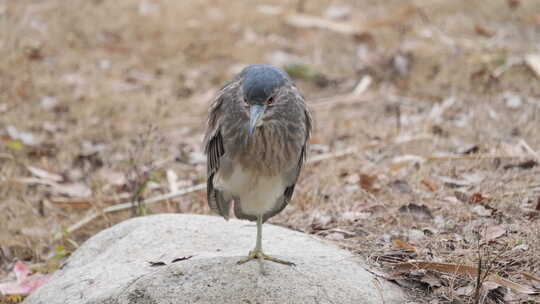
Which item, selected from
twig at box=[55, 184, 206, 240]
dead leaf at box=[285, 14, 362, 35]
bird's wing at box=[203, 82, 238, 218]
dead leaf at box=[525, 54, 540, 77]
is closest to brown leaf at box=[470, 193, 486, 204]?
bird's wing at box=[203, 82, 238, 218]

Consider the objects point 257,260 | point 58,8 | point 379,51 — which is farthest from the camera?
point 58,8

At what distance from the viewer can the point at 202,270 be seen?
11.0 ft

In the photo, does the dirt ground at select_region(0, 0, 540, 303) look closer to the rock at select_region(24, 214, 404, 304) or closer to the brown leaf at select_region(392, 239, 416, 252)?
the brown leaf at select_region(392, 239, 416, 252)

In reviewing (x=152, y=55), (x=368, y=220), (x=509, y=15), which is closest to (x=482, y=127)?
(x=368, y=220)

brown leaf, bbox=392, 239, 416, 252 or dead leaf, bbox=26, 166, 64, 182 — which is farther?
dead leaf, bbox=26, 166, 64, 182

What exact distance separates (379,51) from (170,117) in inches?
106

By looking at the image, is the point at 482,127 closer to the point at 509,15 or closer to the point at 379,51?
the point at 379,51

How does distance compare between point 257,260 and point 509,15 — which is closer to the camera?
point 257,260

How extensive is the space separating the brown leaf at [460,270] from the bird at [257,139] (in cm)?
65

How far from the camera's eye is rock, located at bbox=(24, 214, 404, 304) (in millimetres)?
3201

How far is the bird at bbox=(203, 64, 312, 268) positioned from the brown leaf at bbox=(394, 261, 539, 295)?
2.13ft

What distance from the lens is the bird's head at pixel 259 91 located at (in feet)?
10.2

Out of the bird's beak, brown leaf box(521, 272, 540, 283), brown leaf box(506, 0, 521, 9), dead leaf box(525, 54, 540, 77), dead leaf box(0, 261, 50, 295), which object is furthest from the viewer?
brown leaf box(506, 0, 521, 9)

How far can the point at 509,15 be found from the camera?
817cm
